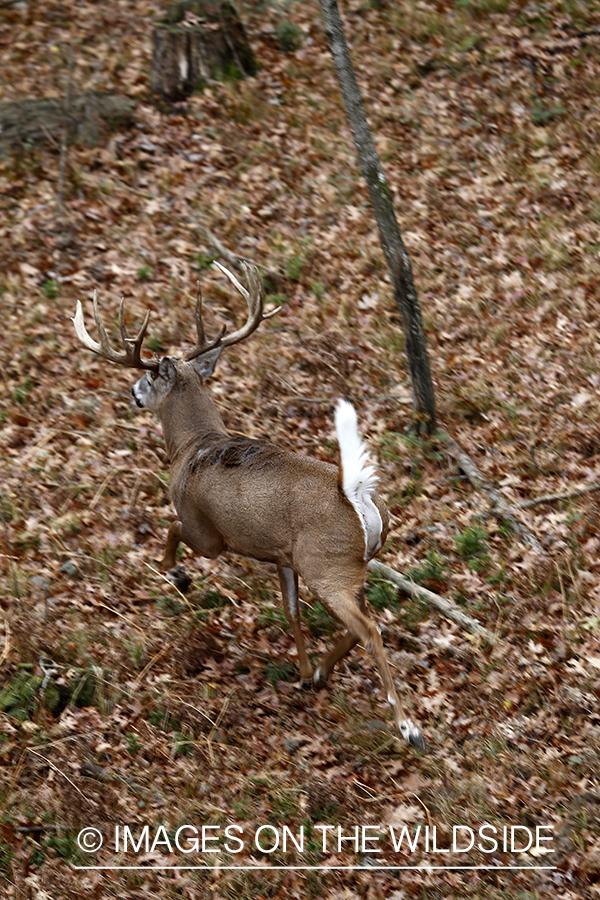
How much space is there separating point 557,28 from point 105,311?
27.2ft

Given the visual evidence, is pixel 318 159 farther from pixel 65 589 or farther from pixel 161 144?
pixel 65 589

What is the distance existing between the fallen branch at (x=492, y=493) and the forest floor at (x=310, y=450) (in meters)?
0.10

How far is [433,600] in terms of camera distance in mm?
7020

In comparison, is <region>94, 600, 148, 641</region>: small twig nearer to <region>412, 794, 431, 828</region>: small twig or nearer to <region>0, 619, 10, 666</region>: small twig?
<region>0, 619, 10, 666</region>: small twig

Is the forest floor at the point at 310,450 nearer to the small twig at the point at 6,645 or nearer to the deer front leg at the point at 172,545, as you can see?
the small twig at the point at 6,645

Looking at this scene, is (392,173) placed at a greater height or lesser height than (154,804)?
greater

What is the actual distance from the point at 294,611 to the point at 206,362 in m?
2.28

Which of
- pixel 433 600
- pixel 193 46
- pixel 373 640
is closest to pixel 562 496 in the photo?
pixel 433 600

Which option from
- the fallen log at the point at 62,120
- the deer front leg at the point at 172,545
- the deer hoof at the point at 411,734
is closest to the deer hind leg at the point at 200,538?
the deer front leg at the point at 172,545

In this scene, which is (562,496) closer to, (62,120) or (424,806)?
(424,806)

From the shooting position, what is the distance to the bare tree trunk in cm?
832

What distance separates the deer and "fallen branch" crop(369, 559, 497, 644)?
38.5 inches

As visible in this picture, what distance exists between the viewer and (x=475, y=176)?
11938 mm

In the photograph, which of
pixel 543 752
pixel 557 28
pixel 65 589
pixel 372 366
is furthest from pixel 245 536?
pixel 557 28
